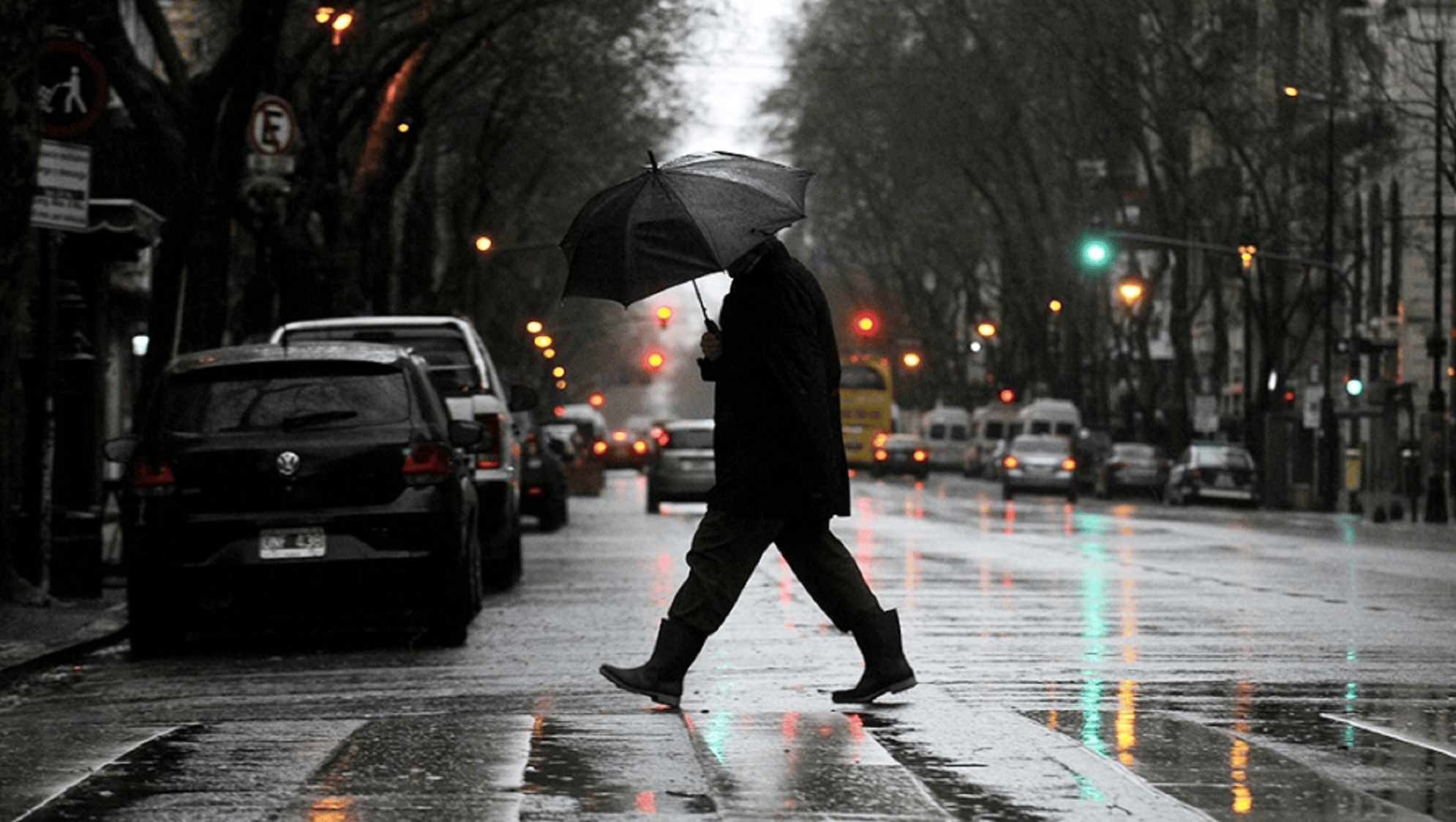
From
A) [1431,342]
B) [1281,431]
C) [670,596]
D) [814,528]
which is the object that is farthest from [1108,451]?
[814,528]

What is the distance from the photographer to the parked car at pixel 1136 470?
5744 cm

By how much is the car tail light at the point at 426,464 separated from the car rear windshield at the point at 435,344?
17.4 ft

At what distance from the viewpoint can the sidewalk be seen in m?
13.0

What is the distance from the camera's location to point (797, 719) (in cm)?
939

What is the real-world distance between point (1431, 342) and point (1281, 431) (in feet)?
29.6

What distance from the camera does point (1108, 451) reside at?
60062 millimetres

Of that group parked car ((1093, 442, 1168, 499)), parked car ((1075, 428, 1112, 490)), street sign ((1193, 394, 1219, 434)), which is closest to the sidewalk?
parked car ((1093, 442, 1168, 499))

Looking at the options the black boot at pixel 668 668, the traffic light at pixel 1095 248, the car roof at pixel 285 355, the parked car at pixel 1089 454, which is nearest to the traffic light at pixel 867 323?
the parked car at pixel 1089 454

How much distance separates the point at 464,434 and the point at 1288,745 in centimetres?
691

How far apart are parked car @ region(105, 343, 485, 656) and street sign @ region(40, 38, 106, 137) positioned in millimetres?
4232

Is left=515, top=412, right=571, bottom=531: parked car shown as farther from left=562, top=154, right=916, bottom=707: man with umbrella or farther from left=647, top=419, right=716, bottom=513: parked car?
left=562, top=154, right=916, bottom=707: man with umbrella

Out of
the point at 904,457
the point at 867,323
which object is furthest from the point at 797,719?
the point at 904,457

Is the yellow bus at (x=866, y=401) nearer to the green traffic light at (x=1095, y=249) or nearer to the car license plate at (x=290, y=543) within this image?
the green traffic light at (x=1095, y=249)

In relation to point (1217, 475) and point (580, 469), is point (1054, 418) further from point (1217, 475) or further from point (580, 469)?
point (580, 469)
